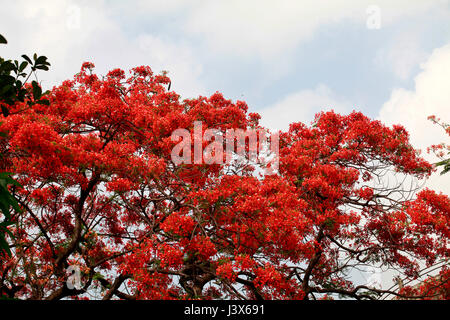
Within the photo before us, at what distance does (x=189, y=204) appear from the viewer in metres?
6.98

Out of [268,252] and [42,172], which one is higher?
[42,172]

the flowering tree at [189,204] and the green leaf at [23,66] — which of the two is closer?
the green leaf at [23,66]

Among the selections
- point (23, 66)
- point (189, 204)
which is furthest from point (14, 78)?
point (189, 204)

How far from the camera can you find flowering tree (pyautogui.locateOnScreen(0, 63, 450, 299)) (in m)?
6.91

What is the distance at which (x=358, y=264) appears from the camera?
1012cm

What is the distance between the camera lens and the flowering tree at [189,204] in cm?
691

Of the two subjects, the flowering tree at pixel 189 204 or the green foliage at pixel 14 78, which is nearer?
the green foliage at pixel 14 78

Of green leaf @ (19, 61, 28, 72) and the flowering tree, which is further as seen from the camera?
the flowering tree

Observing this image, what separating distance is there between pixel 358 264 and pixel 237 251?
457 cm

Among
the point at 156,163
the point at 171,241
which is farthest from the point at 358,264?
the point at 156,163

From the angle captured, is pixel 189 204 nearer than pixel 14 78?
No

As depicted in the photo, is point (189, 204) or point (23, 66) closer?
point (23, 66)

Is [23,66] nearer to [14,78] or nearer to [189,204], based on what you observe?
[14,78]
